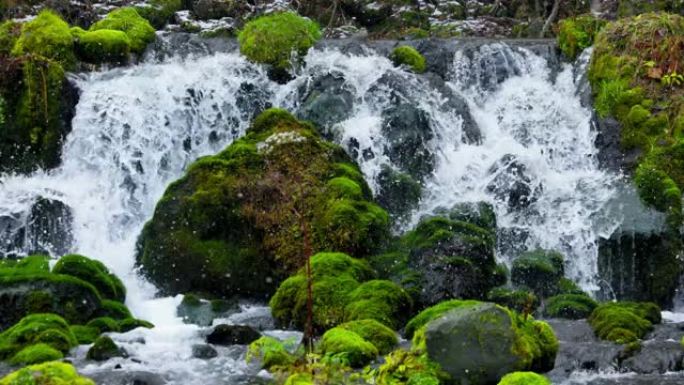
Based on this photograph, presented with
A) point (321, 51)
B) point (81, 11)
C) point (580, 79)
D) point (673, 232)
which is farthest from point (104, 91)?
point (673, 232)

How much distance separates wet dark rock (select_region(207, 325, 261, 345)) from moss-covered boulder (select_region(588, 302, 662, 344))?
457 cm

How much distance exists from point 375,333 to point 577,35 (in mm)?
12075

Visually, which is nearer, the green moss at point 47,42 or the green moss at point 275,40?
the green moss at point 47,42

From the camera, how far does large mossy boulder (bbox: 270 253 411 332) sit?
491 inches

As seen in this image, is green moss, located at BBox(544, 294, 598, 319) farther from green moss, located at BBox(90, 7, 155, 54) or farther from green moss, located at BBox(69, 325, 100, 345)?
green moss, located at BBox(90, 7, 155, 54)

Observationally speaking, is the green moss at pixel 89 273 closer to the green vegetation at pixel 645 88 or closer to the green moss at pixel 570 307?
the green moss at pixel 570 307

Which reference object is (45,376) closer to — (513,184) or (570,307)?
(570,307)

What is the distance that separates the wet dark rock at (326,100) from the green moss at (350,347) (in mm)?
8578

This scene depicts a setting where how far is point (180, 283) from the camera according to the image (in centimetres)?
1524

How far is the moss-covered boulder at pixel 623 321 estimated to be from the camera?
11.6m

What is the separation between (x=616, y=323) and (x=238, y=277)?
6.23m

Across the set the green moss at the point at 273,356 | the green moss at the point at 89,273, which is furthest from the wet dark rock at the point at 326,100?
Result: the green moss at the point at 273,356

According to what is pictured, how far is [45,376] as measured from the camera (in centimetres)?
838

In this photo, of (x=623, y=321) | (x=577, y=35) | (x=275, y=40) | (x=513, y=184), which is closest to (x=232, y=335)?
(x=623, y=321)
